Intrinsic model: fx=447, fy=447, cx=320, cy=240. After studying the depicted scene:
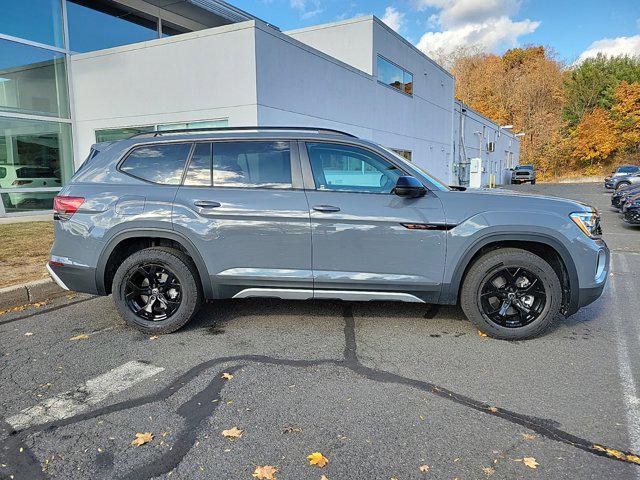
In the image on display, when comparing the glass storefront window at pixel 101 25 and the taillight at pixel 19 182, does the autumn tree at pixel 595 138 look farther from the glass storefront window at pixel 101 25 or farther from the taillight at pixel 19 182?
the taillight at pixel 19 182

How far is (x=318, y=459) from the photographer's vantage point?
2.40 m

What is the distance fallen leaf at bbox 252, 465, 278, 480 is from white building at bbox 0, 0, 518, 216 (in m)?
9.73

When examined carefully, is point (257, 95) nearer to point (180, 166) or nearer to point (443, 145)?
point (180, 166)

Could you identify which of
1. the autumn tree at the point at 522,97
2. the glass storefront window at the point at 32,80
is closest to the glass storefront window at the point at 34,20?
the glass storefront window at the point at 32,80

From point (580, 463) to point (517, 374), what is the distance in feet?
3.49

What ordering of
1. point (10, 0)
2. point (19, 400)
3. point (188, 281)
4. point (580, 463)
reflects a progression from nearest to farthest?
point (580, 463) → point (19, 400) → point (188, 281) → point (10, 0)

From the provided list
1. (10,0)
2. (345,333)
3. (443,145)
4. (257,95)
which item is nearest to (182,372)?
(345,333)

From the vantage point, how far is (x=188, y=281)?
4.20 meters

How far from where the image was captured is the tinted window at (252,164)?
416cm

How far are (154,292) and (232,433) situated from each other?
6.84 ft

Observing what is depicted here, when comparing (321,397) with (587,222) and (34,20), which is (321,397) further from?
(34,20)

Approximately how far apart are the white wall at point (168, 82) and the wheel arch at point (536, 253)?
823 centimetres

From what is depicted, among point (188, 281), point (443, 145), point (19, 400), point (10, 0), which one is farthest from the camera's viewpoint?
point (443, 145)

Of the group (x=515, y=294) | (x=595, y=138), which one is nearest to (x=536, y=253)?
(x=515, y=294)
